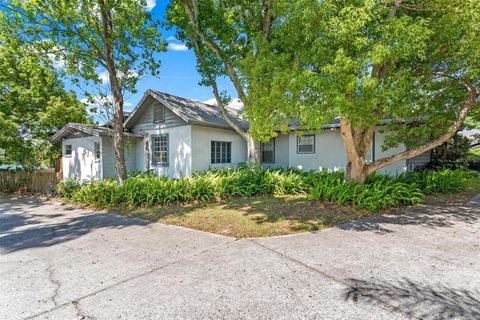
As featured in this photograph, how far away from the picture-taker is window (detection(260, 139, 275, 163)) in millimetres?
15867

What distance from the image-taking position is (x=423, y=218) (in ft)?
22.3

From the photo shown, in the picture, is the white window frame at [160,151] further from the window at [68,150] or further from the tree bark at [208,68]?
the window at [68,150]

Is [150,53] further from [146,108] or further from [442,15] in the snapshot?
[442,15]

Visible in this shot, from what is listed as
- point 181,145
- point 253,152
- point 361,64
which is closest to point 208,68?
point 181,145

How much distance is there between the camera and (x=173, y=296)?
3244 millimetres

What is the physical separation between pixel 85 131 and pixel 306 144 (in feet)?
38.5

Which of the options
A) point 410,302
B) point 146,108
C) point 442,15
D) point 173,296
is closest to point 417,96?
point 442,15

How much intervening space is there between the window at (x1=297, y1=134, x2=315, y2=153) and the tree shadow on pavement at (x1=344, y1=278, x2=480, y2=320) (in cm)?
1100

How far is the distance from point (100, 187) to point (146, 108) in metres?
6.48

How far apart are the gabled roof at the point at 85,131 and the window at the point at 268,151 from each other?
7306 millimetres

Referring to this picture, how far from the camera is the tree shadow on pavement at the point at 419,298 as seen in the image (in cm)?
286

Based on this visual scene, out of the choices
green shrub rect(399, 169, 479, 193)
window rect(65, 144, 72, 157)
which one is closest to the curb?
green shrub rect(399, 169, 479, 193)

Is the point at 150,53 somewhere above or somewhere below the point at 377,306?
above

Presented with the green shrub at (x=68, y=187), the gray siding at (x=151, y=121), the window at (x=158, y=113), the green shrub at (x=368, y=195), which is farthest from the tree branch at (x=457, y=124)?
the green shrub at (x=68, y=187)
